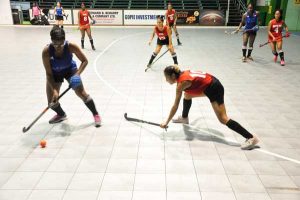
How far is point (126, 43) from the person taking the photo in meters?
15.5

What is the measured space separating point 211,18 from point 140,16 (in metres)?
5.66

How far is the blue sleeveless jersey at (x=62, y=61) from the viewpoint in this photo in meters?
5.18

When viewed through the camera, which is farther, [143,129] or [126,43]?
[126,43]

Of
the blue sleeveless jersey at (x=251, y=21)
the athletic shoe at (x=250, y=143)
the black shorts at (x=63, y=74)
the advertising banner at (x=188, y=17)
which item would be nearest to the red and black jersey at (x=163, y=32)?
the blue sleeveless jersey at (x=251, y=21)

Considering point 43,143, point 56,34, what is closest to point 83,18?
point 56,34

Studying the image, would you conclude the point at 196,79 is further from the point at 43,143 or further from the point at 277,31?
the point at 277,31

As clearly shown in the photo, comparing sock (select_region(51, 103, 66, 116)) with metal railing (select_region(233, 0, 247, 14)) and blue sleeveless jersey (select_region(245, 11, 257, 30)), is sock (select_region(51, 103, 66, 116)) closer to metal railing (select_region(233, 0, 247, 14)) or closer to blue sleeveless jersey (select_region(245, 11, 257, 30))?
blue sleeveless jersey (select_region(245, 11, 257, 30))

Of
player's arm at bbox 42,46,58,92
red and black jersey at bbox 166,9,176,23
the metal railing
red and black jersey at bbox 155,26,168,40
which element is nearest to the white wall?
red and black jersey at bbox 166,9,176,23

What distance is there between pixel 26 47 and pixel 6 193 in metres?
11.6

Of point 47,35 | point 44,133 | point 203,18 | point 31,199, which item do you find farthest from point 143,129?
point 203,18

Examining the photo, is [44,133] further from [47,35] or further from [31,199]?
[47,35]

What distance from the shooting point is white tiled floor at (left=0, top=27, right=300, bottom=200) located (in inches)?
156

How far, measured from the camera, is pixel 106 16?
2352 centimetres

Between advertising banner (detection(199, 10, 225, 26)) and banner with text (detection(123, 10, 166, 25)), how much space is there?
3.25 metres
